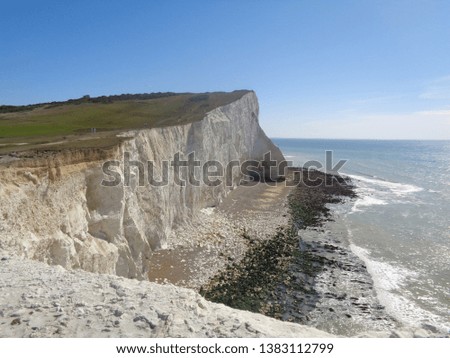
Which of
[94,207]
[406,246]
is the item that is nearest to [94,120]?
[94,207]

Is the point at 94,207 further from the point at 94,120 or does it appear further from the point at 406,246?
the point at 406,246

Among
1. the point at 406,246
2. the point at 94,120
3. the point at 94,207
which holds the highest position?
the point at 94,120

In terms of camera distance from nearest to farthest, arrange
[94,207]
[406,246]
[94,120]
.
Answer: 1. [94,207]
2. [406,246]
3. [94,120]

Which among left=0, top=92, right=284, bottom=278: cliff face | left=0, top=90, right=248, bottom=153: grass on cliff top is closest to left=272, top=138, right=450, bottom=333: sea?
left=0, top=92, right=284, bottom=278: cliff face

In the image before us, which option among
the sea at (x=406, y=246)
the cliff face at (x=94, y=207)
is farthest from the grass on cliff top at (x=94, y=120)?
the sea at (x=406, y=246)

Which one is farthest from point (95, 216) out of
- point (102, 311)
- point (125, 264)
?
point (102, 311)

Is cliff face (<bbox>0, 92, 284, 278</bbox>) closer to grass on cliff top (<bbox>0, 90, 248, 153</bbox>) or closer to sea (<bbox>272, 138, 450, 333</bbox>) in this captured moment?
grass on cliff top (<bbox>0, 90, 248, 153</bbox>)
